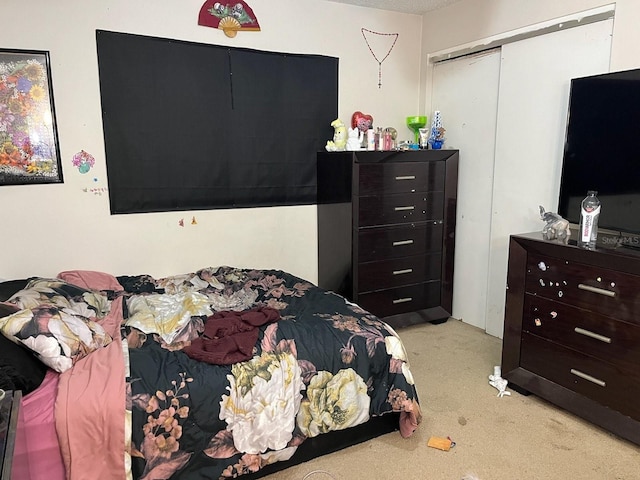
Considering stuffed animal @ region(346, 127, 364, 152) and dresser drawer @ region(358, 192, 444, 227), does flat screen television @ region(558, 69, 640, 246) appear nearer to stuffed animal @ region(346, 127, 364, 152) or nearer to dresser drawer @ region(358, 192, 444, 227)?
dresser drawer @ region(358, 192, 444, 227)

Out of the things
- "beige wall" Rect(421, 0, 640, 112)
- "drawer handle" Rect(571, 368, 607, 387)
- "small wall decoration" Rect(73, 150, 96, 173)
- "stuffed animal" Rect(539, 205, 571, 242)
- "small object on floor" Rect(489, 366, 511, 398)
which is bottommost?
"small object on floor" Rect(489, 366, 511, 398)

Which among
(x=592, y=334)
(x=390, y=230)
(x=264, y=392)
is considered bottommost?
(x=264, y=392)

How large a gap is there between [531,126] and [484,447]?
79.2 inches

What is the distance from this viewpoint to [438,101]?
12.3 feet

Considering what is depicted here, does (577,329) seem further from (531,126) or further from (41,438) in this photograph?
(41,438)

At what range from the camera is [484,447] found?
85.0 inches

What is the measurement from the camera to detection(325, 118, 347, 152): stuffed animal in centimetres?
344

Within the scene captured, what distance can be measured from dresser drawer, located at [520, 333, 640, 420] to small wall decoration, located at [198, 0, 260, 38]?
8.63 feet

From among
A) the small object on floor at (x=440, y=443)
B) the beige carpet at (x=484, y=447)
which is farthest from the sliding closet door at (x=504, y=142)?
the small object on floor at (x=440, y=443)

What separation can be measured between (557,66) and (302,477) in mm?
2717

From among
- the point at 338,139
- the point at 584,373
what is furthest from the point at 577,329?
the point at 338,139

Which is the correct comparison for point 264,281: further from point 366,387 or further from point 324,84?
point 324,84

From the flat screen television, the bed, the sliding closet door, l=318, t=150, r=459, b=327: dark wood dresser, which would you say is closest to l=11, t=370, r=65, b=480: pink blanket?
the bed

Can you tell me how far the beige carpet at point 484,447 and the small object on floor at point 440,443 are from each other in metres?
0.02
